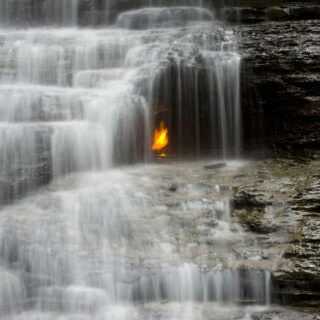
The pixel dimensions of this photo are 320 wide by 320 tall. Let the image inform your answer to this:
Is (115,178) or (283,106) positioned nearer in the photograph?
(115,178)

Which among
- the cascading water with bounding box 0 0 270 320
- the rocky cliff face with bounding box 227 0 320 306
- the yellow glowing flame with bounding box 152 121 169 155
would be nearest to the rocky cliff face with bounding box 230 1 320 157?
the rocky cliff face with bounding box 227 0 320 306

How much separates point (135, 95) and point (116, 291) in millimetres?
3796

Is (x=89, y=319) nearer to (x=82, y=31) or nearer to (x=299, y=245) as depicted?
(x=299, y=245)

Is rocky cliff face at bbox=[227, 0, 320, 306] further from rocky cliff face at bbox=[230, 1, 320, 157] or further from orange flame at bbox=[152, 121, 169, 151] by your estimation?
orange flame at bbox=[152, 121, 169, 151]

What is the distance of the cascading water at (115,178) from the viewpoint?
4.69 metres

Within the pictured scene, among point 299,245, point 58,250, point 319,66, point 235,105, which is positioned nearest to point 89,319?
point 58,250

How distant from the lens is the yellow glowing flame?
8.01m

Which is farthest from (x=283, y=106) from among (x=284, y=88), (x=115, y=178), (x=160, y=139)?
(x=115, y=178)

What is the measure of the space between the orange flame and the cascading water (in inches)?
7.9

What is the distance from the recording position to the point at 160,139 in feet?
26.8

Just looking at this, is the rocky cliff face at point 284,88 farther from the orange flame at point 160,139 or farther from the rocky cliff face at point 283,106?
the orange flame at point 160,139

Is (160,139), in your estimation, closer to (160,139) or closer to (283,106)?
(160,139)

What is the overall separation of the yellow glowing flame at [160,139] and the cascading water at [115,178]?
0.20 meters

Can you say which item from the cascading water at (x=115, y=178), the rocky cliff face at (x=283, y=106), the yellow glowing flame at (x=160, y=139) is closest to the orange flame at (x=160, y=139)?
the yellow glowing flame at (x=160, y=139)
